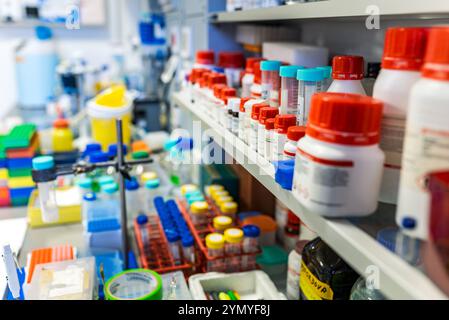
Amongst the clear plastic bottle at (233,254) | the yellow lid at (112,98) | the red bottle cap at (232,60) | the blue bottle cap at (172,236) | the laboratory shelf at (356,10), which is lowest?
the clear plastic bottle at (233,254)

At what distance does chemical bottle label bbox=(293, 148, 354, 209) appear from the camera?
539 millimetres

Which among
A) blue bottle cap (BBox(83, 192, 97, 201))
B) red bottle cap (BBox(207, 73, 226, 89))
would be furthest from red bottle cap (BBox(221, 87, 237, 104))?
blue bottle cap (BBox(83, 192, 97, 201))

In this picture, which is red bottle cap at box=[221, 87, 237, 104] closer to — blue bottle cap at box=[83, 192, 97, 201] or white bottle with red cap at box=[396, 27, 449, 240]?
white bottle with red cap at box=[396, 27, 449, 240]

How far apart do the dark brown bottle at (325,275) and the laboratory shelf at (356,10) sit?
1.73 ft

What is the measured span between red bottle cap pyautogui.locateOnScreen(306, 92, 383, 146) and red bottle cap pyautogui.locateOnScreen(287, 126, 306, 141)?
0.15 metres

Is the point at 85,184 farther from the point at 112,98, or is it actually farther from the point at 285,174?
the point at 285,174

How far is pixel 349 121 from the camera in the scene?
538 millimetres

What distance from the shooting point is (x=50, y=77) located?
3.65 m

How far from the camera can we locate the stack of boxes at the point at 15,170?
6.24ft

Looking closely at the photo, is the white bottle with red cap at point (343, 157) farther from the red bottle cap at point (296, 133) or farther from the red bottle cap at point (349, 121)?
the red bottle cap at point (296, 133)

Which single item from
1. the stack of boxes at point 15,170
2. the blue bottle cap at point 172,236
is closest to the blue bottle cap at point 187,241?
the blue bottle cap at point 172,236

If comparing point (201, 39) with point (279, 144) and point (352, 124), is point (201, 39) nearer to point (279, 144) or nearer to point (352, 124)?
point (279, 144)

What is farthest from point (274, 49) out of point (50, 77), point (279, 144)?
point (50, 77)

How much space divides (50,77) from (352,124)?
3.59 meters
